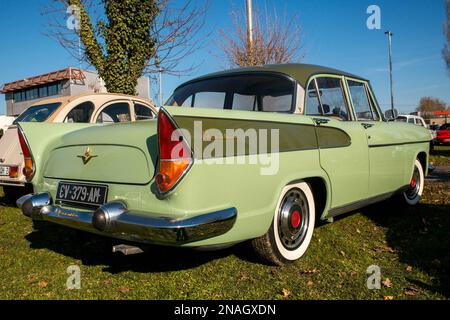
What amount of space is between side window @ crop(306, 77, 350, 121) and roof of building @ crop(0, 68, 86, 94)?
33683 mm

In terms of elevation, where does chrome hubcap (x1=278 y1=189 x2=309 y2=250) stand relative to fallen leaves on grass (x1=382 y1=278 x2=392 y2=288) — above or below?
above

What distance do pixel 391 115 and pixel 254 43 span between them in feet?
29.9

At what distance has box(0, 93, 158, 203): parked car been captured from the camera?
219 inches

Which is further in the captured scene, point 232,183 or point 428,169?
point 428,169

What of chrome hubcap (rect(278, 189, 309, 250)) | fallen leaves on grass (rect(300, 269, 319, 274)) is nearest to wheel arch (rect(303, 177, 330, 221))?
chrome hubcap (rect(278, 189, 309, 250))

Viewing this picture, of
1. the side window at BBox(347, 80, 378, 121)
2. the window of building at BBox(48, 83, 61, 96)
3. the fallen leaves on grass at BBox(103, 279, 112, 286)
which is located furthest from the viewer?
the window of building at BBox(48, 83, 61, 96)

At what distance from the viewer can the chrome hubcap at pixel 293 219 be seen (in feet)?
10.0

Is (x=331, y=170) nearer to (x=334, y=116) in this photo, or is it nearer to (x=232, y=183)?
(x=334, y=116)

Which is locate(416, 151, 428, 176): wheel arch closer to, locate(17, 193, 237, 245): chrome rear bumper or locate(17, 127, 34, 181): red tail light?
locate(17, 193, 237, 245): chrome rear bumper

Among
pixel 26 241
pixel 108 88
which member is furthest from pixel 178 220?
pixel 108 88

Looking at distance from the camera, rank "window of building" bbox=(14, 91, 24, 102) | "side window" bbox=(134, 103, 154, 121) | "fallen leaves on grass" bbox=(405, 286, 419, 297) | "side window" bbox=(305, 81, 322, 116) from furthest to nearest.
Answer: "window of building" bbox=(14, 91, 24, 102)
"side window" bbox=(134, 103, 154, 121)
"side window" bbox=(305, 81, 322, 116)
"fallen leaves on grass" bbox=(405, 286, 419, 297)

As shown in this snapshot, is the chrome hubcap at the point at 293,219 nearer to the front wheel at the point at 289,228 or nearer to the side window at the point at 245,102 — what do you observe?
the front wheel at the point at 289,228

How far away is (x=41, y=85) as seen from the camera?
41031mm

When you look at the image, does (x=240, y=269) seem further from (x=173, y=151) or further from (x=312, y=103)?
(x=312, y=103)
